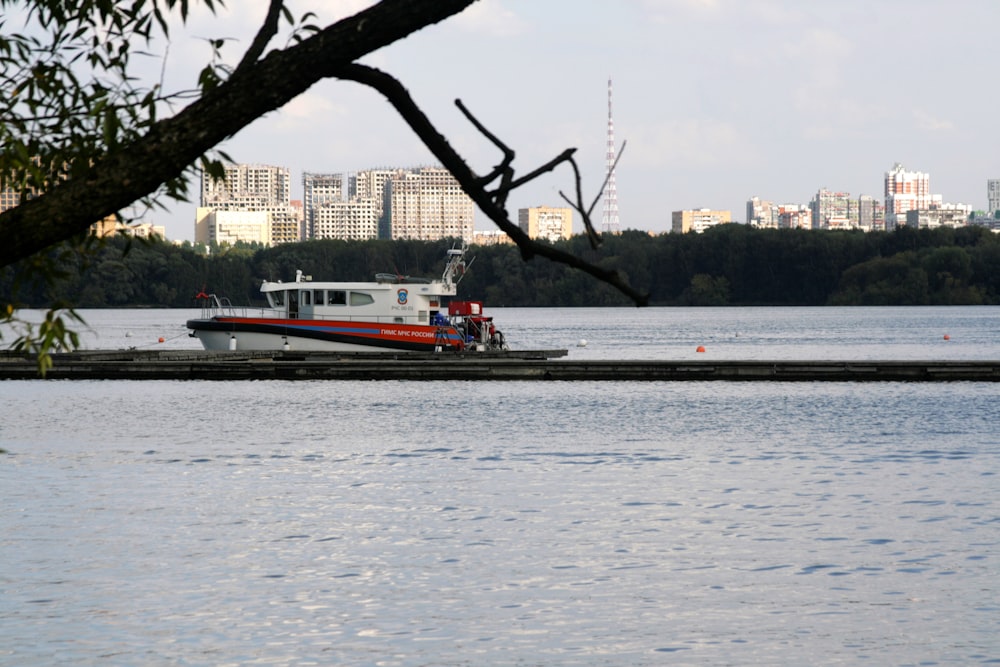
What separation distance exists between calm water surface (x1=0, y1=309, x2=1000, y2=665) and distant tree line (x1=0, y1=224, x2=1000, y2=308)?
128 metres

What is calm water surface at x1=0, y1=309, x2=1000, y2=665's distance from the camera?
47.2 feet

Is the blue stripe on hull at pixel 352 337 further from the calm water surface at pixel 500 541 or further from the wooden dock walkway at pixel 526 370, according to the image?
the calm water surface at pixel 500 541

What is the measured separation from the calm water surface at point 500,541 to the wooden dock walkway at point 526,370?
2.91 meters

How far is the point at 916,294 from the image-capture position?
17100 centimetres

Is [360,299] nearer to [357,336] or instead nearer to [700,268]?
[357,336]

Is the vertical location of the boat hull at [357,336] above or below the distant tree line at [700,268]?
below

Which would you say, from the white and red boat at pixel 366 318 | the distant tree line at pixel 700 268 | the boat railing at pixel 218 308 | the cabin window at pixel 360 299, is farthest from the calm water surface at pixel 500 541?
the distant tree line at pixel 700 268

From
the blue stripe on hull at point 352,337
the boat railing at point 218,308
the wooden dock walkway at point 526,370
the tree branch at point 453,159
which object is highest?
the tree branch at point 453,159

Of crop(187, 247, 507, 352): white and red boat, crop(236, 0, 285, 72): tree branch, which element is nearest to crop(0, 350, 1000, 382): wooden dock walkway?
crop(187, 247, 507, 352): white and red boat

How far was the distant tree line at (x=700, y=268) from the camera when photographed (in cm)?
16962

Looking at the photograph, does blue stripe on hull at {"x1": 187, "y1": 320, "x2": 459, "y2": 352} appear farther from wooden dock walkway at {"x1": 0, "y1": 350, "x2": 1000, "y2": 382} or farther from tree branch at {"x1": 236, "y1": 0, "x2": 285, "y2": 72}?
tree branch at {"x1": 236, "y1": 0, "x2": 285, "y2": 72}

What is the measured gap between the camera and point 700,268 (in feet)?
611

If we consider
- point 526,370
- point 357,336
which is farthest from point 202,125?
point 357,336

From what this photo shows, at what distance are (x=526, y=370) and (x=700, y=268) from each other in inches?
5550
